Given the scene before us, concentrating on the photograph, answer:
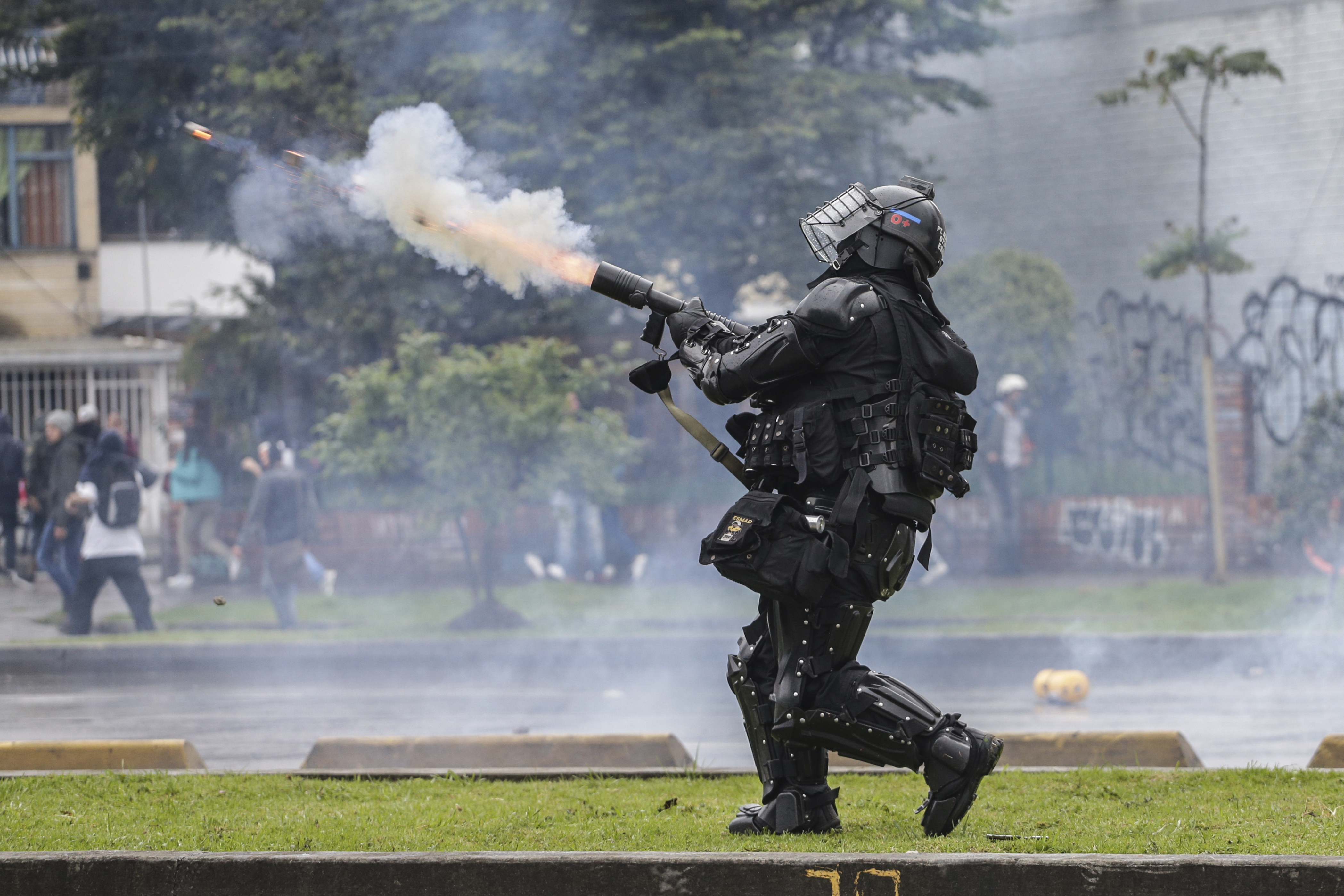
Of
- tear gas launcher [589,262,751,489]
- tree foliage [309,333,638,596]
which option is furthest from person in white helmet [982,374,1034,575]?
tear gas launcher [589,262,751,489]

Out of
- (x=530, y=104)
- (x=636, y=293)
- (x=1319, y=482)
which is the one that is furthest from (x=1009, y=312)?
(x=636, y=293)

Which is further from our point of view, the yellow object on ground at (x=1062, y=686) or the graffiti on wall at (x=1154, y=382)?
the graffiti on wall at (x=1154, y=382)

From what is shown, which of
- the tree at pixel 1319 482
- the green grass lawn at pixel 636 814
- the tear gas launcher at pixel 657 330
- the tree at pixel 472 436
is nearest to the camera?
the green grass lawn at pixel 636 814

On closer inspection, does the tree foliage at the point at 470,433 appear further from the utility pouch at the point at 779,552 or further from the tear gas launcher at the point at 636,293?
the utility pouch at the point at 779,552

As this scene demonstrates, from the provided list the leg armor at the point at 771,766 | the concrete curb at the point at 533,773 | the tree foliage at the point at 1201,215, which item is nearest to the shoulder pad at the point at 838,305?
the leg armor at the point at 771,766

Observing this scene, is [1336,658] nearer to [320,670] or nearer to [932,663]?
[932,663]

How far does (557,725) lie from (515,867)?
4.36 meters

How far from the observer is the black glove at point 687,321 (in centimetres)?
484

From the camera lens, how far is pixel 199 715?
28.0 ft

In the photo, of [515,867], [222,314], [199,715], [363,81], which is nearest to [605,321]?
[363,81]

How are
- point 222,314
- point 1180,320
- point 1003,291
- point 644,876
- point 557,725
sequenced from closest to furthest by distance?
point 644,876 → point 557,725 → point 1003,291 → point 1180,320 → point 222,314

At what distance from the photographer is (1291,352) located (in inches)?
650

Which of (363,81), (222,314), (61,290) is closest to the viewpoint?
(363,81)

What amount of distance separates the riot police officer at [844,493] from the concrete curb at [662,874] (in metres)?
0.56
